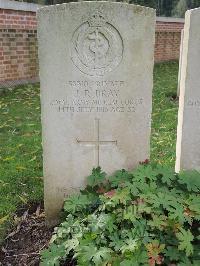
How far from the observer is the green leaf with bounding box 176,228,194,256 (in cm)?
245

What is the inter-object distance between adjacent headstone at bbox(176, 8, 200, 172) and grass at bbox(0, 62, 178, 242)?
88cm

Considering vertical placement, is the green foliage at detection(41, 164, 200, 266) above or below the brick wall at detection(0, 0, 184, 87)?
below

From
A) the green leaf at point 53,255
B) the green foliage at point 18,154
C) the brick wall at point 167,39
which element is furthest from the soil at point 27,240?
the brick wall at point 167,39

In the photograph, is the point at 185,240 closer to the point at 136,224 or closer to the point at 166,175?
the point at 136,224

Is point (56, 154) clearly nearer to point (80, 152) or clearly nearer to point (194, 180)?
point (80, 152)

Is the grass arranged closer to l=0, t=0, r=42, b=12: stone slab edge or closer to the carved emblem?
the carved emblem

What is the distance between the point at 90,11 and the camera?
118 inches

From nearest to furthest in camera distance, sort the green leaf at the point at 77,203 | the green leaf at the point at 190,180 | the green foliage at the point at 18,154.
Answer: the green leaf at the point at 190,180
the green leaf at the point at 77,203
the green foliage at the point at 18,154

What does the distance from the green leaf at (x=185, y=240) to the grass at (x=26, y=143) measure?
1742mm

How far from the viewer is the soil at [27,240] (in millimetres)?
3122

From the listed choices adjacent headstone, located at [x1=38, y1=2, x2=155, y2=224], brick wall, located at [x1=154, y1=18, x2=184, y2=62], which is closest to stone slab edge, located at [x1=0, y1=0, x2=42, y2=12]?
adjacent headstone, located at [x1=38, y1=2, x2=155, y2=224]

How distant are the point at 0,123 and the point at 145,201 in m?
4.23

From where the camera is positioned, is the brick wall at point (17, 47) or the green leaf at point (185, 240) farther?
the brick wall at point (17, 47)

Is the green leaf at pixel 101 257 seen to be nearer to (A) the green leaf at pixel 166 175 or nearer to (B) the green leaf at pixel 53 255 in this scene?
(B) the green leaf at pixel 53 255
